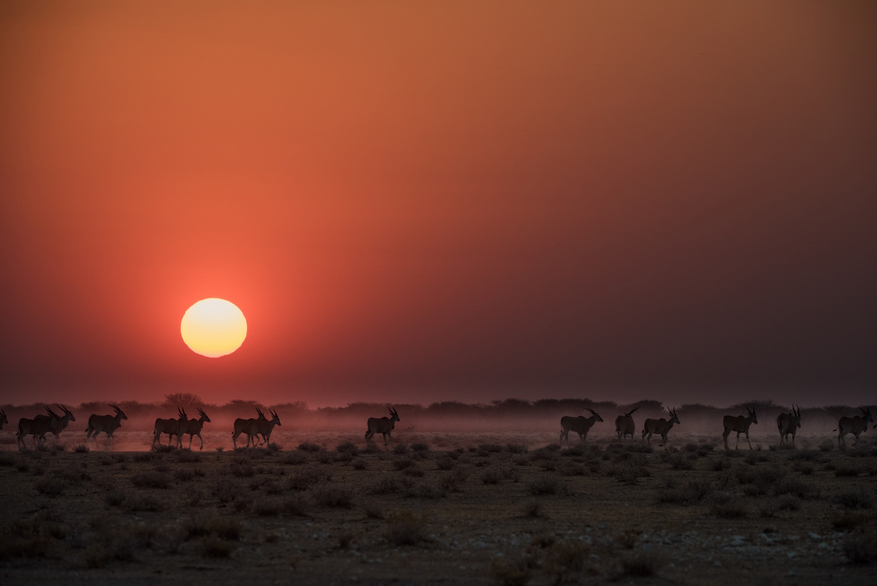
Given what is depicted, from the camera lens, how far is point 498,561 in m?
10.9

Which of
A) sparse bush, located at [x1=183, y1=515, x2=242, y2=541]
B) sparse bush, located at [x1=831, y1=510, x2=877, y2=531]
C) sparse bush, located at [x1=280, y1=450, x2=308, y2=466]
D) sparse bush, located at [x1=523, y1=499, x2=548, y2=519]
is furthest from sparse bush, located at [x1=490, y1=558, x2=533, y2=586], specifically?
sparse bush, located at [x1=280, y1=450, x2=308, y2=466]

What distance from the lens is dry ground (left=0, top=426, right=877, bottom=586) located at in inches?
408

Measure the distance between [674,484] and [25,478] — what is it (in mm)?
18733

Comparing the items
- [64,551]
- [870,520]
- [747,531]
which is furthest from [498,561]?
[870,520]

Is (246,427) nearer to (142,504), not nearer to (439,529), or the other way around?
(142,504)

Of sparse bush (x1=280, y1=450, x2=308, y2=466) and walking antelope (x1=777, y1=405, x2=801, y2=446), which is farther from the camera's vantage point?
walking antelope (x1=777, y1=405, x2=801, y2=446)

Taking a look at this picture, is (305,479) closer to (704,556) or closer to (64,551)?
(64,551)

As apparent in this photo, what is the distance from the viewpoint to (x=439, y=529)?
44.4 feet

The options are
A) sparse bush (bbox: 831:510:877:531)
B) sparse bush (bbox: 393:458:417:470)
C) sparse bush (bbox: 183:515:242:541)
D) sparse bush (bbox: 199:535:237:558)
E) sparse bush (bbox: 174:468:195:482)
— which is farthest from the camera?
sparse bush (bbox: 393:458:417:470)

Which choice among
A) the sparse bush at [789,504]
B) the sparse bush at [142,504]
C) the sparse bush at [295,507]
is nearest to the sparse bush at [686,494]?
the sparse bush at [789,504]

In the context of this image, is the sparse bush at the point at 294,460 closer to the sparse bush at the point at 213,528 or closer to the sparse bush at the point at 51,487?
the sparse bush at the point at 51,487

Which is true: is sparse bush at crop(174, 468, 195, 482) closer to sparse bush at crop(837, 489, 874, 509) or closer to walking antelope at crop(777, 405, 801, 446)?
sparse bush at crop(837, 489, 874, 509)

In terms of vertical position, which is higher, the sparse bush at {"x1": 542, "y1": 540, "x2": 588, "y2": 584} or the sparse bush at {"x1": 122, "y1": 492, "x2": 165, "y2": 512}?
the sparse bush at {"x1": 542, "y1": 540, "x2": 588, "y2": 584}

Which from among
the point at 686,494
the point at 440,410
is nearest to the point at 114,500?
the point at 686,494
